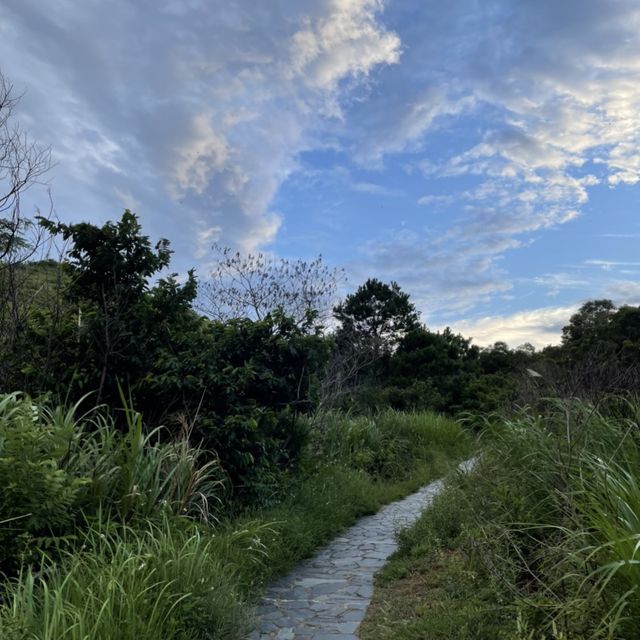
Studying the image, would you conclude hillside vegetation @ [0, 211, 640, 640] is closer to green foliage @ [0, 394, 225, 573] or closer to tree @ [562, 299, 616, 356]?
green foliage @ [0, 394, 225, 573]

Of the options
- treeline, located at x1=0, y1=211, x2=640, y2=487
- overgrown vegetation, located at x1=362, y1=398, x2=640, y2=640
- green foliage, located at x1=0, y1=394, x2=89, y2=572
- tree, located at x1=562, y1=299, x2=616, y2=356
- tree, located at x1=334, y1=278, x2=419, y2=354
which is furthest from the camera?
tree, located at x1=334, y1=278, x2=419, y2=354

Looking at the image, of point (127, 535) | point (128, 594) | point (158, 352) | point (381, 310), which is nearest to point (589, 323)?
point (381, 310)

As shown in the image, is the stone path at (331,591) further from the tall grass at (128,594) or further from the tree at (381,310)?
the tree at (381,310)

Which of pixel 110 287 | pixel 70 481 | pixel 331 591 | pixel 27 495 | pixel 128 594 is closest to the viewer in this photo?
pixel 128 594

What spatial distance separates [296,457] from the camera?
24.2ft

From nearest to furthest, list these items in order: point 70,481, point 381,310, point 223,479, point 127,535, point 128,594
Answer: point 128,594
point 70,481
point 127,535
point 223,479
point 381,310

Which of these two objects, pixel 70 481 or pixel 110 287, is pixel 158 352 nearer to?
pixel 110 287

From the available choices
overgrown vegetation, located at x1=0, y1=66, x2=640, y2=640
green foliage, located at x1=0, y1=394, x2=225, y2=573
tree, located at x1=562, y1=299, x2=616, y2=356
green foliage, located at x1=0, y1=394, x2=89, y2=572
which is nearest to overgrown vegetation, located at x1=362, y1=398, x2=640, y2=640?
overgrown vegetation, located at x1=0, y1=66, x2=640, y2=640

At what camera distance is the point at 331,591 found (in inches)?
178

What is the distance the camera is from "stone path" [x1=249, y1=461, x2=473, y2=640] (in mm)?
3719

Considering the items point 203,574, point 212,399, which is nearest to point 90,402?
point 212,399

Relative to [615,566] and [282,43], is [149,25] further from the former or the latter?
[615,566]

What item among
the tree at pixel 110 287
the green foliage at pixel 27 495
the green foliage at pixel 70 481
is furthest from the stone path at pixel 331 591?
the tree at pixel 110 287

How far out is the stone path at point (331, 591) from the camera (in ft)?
12.2
